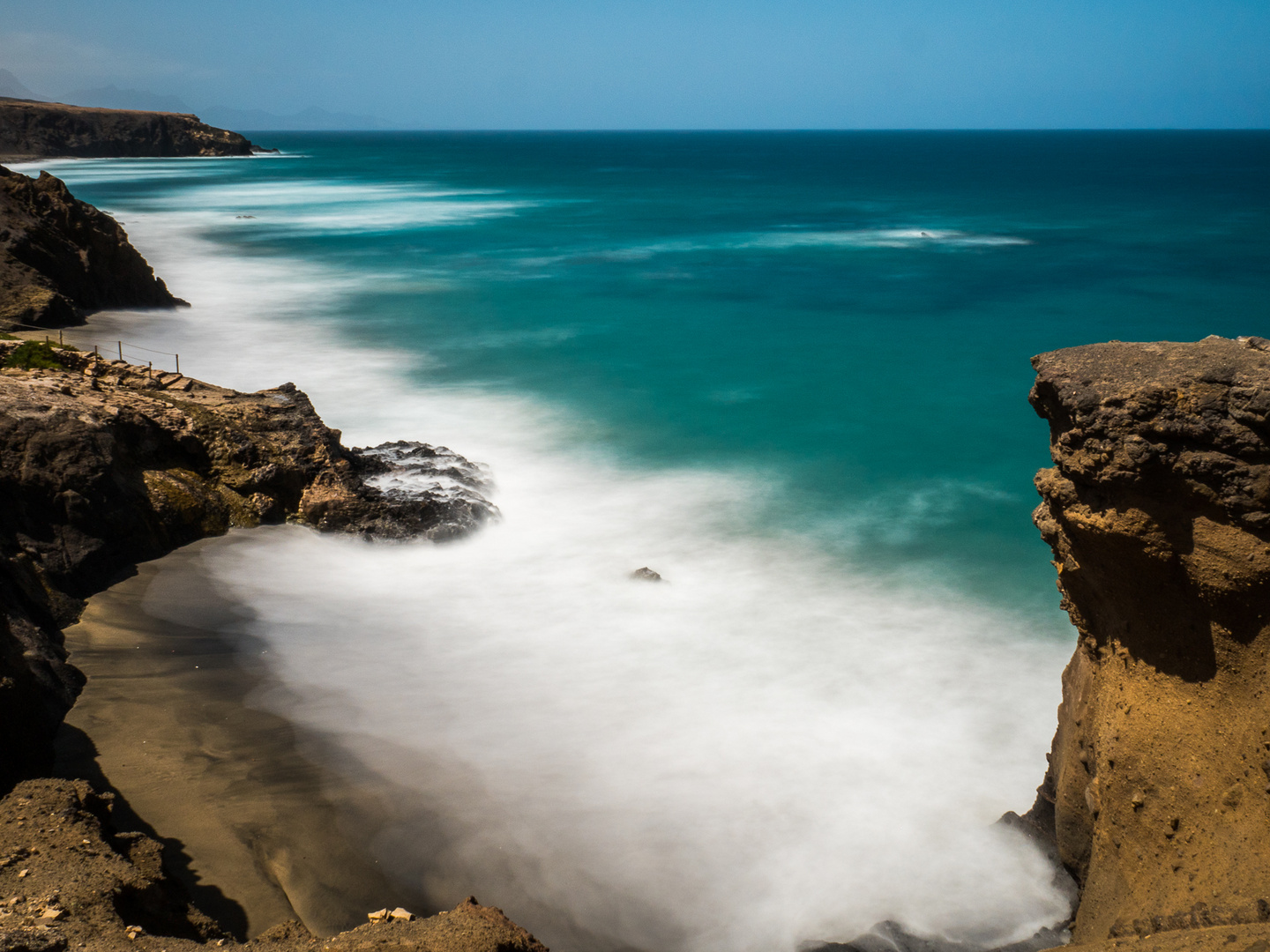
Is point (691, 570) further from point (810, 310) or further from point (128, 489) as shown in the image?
point (810, 310)

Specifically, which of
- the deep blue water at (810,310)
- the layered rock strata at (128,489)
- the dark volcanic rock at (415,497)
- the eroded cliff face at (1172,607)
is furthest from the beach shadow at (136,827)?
the deep blue water at (810,310)

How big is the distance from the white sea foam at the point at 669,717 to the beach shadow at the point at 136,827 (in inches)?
41.9

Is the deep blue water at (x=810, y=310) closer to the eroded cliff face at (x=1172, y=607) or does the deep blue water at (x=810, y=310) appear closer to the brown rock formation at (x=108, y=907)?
the eroded cliff face at (x=1172, y=607)

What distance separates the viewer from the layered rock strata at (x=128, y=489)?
627 centimetres

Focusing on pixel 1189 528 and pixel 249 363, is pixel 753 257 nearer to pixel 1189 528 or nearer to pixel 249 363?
pixel 249 363

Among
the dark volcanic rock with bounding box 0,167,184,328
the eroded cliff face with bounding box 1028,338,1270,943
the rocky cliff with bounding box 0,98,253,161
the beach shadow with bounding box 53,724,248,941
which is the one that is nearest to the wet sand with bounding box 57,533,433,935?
the beach shadow with bounding box 53,724,248,941

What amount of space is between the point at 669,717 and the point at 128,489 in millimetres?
5388

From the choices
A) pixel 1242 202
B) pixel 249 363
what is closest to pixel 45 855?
pixel 249 363

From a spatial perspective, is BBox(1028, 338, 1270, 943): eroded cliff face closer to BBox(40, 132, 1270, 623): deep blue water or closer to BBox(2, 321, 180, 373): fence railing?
BBox(40, 132, 1270, 623): deep blue water

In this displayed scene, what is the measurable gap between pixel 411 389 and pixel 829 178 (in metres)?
67.8

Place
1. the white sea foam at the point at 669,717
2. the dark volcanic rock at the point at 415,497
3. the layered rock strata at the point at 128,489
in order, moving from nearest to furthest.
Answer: the white sea foam at the point at 669,717 → the layered rock strata at the point at 128,489 → the dark volcanic rock at the point at 415,497

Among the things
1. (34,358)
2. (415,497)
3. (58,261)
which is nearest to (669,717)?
(415,497)

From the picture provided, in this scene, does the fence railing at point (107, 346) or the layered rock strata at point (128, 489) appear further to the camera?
the fence railing at point (107, 346)

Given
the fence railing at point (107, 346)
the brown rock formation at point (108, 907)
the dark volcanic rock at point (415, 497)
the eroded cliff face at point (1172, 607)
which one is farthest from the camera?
the fence railing at point (107, 346)
